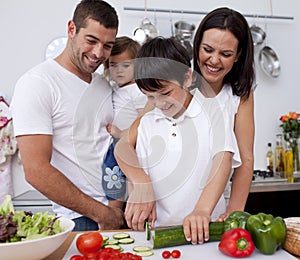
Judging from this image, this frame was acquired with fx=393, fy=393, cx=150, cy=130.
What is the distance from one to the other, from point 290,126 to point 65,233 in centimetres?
181

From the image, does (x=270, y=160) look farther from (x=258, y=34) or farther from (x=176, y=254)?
(x=176, y=254)

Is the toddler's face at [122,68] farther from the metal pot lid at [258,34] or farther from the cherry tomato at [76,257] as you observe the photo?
the metal pot lid at [258,34]

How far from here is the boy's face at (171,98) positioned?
1.01 m

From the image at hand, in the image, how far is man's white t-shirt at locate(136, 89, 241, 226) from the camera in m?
1.08

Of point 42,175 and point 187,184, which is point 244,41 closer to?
point 187,184

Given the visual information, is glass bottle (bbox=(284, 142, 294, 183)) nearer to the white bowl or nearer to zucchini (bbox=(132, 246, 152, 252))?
zucchini (bbox=(132, 246, 152, 252))

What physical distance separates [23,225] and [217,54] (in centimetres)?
70

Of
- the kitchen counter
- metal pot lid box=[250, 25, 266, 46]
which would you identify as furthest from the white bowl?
metal pot lid box=[250, 25, 266, 46]

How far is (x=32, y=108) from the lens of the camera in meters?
1.09

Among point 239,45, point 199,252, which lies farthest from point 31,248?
point 239,45

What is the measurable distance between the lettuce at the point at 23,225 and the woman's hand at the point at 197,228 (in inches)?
11.1

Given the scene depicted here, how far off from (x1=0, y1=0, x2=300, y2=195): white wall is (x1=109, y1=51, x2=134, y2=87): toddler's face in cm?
88

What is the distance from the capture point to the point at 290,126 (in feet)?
7.55

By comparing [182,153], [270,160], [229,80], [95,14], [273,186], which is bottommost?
[273,186]
